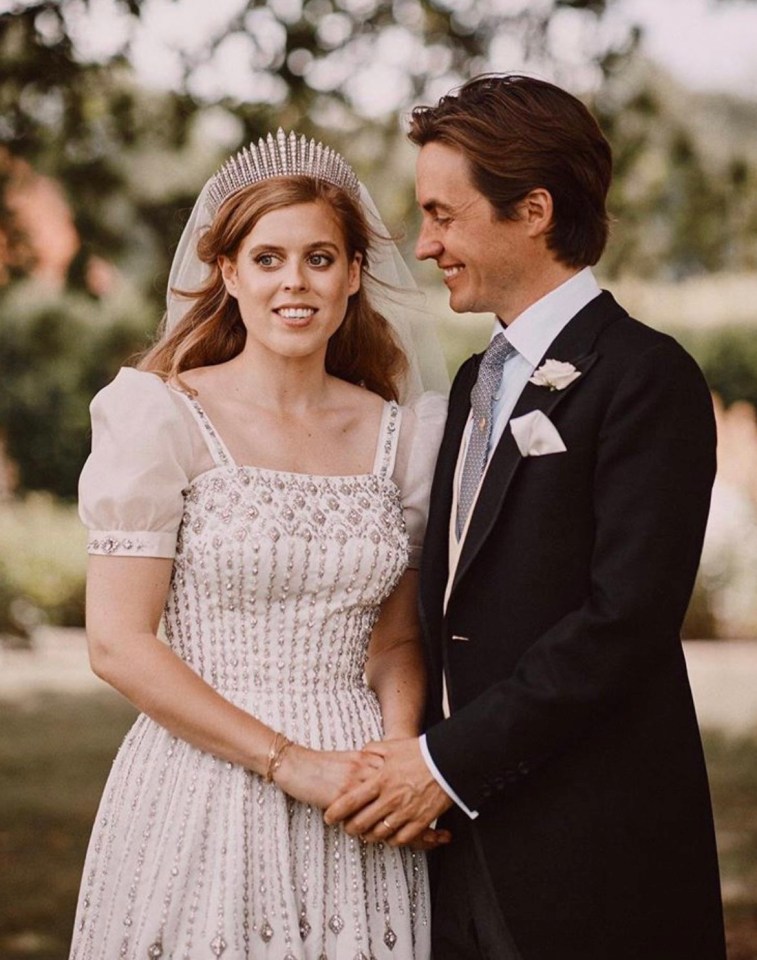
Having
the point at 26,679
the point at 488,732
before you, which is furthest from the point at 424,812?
the point at 26,679

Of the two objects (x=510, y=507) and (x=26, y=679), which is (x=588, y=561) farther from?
(x=26, y=679)

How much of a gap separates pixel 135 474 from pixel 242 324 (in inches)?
22.5

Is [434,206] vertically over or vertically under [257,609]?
over

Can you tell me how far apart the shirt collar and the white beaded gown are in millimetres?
453

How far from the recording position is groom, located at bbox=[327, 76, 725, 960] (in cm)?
256

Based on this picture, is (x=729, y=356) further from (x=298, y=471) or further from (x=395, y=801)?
(x=395, y=801)

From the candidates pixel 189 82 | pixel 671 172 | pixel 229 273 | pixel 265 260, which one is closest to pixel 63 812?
pixel 189 82

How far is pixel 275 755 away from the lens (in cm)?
272

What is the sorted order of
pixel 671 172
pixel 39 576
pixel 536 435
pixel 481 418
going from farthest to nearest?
pixel 39 576, pixel 671 172, pixel 481 418, pixel 536 435

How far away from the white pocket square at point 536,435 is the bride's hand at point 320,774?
630mm

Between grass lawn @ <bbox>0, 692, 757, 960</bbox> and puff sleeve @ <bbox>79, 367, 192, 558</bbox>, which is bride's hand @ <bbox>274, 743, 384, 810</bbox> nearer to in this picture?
puff sleeve @ <bbox>79, 367, 192, 558</bbox>

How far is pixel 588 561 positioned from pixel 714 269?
7.35 meters

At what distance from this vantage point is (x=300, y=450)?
9.79 feet

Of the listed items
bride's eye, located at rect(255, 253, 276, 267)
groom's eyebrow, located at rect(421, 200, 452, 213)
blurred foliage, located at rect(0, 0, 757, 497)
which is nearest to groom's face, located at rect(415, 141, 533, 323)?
groom's eyebrow, located at rect(421, 200, 452, 213)
